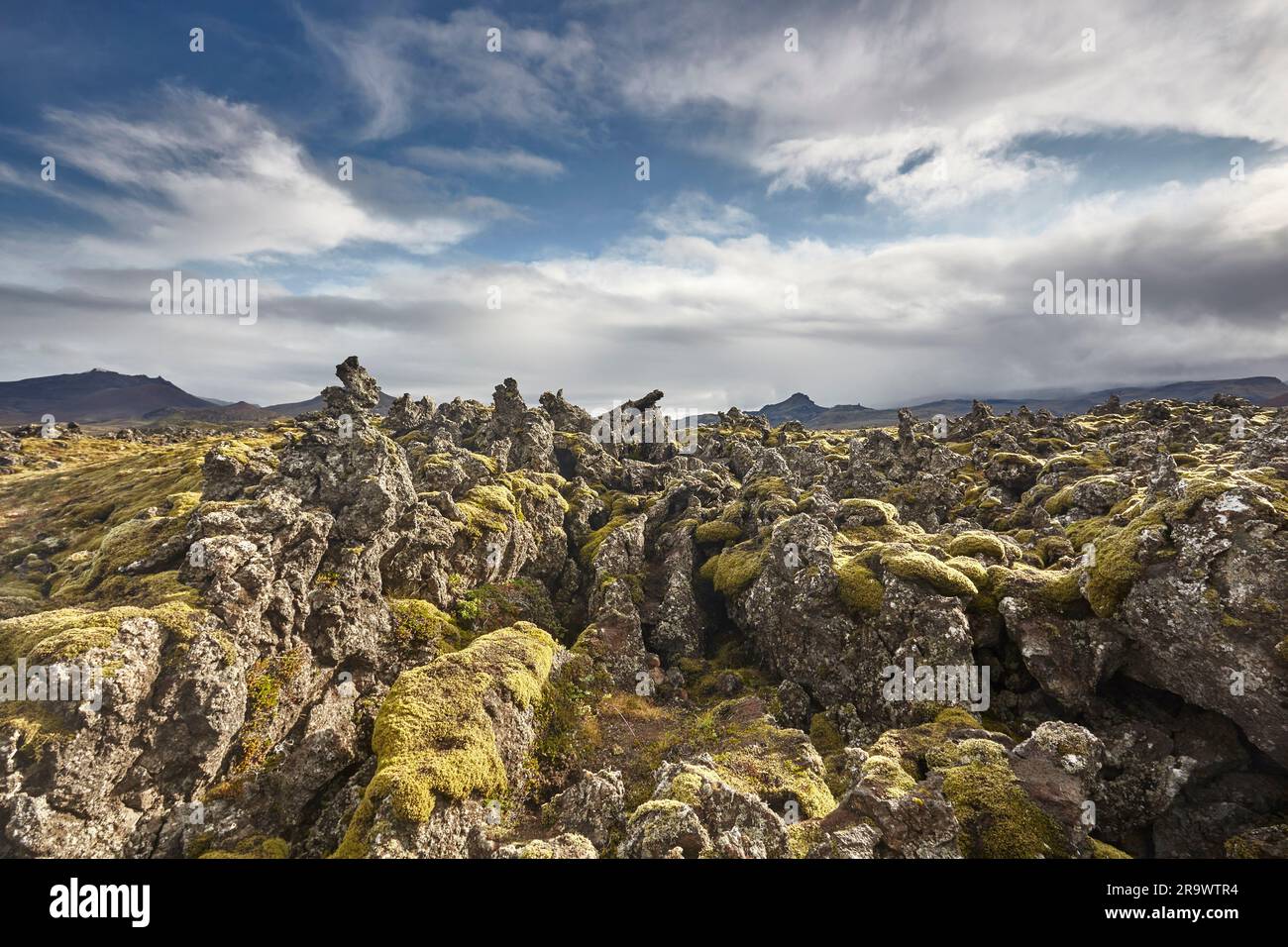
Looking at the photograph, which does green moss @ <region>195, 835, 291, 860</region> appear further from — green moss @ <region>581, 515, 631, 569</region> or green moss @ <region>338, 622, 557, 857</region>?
green moss @ <region>581, 515, 631, 569</region>

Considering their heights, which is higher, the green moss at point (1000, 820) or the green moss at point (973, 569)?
the green moss at point (973, 569)

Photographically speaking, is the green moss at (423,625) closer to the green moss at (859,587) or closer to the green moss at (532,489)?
the green moss at (532,489)

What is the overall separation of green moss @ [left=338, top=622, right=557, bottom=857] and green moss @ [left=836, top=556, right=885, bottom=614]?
54.1ft

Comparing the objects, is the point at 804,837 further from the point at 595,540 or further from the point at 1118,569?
the point at 595,540

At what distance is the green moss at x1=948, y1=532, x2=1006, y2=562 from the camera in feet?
97.9

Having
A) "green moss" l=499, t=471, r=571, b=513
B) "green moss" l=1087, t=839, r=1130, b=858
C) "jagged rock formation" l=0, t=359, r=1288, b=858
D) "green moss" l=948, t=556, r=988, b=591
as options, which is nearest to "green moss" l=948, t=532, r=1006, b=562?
"jagged rock formation" l=0, t=359, r=1288, b=858

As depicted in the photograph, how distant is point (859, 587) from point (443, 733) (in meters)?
21.0

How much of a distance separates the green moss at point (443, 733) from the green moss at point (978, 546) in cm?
2532

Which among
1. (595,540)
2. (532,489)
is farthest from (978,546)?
(532,489)

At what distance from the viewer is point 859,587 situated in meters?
27.2

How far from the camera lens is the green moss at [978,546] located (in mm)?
29828

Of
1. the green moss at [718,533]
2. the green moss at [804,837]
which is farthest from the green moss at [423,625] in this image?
the green moss at [804,837]

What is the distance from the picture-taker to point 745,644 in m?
33.9
